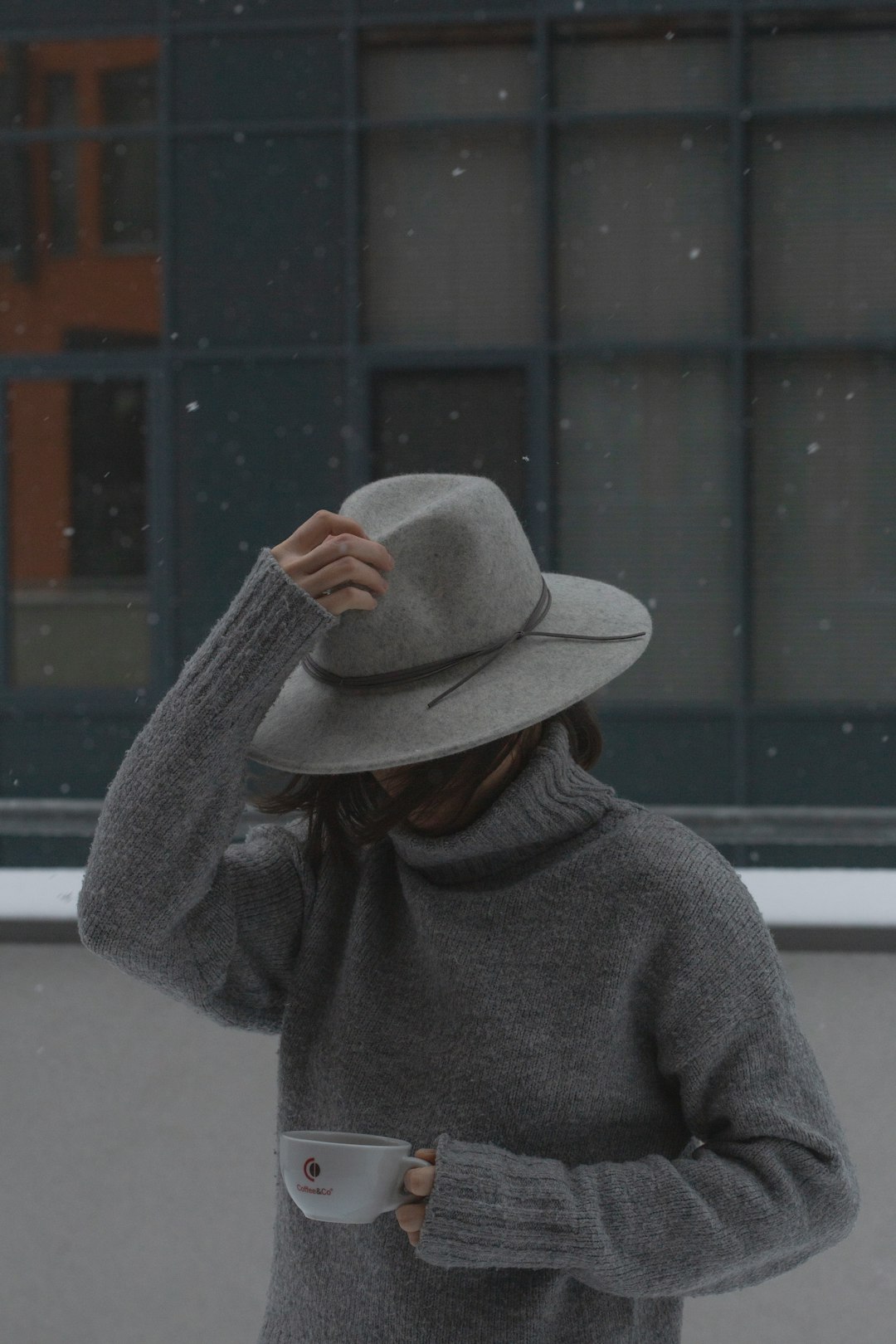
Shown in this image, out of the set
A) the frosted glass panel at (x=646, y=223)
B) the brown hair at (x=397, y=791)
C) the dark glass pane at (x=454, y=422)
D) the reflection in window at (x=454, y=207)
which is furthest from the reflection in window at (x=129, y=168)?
the brown hair at (x=397, y=791)

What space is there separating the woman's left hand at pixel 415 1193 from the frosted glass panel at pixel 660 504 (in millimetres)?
4414

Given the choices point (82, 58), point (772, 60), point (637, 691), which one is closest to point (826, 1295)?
point (637, 691)

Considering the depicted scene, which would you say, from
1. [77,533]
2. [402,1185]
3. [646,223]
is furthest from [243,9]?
[402,1185]

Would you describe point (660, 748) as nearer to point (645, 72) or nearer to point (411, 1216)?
point (645, 72)

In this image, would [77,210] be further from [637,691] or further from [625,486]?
[637,691]

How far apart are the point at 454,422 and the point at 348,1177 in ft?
15.0

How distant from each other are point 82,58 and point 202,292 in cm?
123

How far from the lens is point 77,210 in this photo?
18.8 ft

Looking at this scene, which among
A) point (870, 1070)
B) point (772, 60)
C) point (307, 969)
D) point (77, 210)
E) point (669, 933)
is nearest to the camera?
point (669, 933)

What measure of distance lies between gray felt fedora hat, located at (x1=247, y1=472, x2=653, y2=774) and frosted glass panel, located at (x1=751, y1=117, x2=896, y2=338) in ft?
14.9

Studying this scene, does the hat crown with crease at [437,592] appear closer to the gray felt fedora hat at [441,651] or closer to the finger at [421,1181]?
the gray felt fedora hat at [441,651]

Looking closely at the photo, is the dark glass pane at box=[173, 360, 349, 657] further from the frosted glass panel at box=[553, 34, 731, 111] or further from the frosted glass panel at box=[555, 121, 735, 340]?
the frosted glass panel at box=[553, 34, 731, 111]

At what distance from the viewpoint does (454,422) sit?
5.41 m

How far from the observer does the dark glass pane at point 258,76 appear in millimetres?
5445
